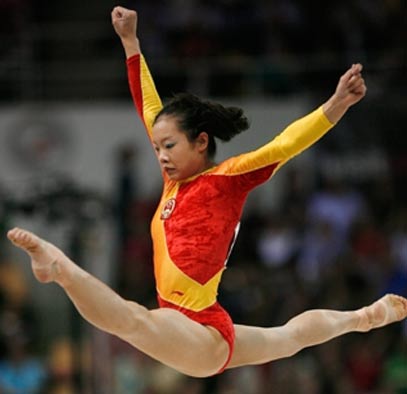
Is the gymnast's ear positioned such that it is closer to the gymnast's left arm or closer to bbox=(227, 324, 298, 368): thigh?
the gymnast's left arm

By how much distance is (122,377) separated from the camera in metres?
9.64

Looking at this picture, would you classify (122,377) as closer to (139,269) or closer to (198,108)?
(139,269)

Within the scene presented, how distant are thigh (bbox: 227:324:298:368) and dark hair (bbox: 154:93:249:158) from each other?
85 cm

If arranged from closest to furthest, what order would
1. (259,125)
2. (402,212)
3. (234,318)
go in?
(234,318), (402,212), (259,125)

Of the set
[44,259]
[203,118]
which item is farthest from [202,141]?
[44,259]

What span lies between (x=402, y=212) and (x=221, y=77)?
91.5 inches

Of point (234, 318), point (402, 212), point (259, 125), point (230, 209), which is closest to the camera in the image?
point (230, 209)

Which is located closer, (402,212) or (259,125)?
(402,212)

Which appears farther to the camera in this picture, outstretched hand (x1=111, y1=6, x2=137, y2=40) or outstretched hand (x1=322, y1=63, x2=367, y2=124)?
outstretched hand (x1=111, y1=6, x2=137, y2=40)

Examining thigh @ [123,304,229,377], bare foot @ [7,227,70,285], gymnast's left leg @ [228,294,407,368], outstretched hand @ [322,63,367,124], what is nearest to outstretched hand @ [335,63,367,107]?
outstretched hand @ [322,63,367,124]

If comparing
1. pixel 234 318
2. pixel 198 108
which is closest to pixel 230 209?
pixel 198 108

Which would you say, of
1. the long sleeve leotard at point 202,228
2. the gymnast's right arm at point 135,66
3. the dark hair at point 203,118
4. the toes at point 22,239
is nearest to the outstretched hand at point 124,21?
the gymnast's right arm at point 135,66

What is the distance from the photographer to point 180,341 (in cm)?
490

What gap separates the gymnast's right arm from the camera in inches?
217
